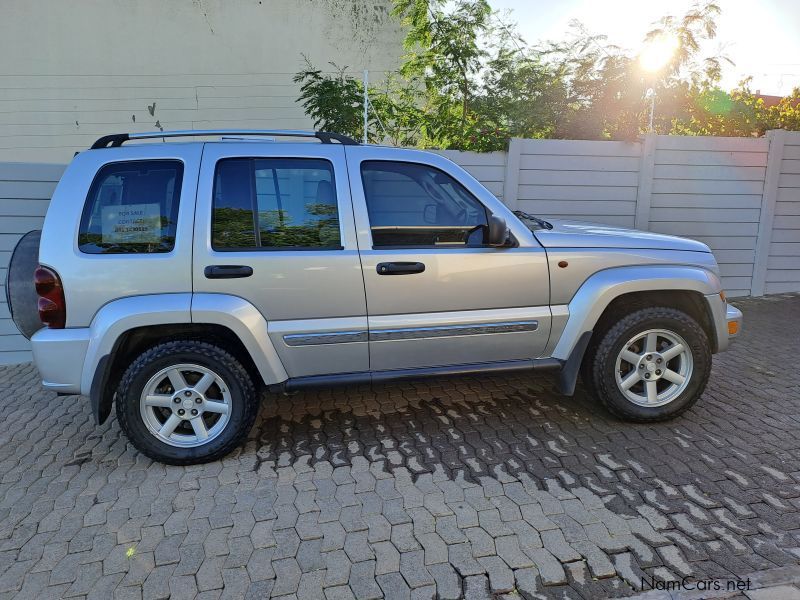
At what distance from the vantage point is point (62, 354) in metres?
2.94

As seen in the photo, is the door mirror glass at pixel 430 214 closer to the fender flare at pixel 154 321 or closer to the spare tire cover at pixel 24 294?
the fender flare at pixel 154 321

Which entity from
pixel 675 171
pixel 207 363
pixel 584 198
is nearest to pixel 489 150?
pixel 584 198

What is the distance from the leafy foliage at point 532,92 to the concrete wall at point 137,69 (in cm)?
298

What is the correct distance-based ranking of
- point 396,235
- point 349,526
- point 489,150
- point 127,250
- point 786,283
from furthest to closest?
point 786,283 → point 489,150 → point 396,235 → point 127,250 → point 349,526

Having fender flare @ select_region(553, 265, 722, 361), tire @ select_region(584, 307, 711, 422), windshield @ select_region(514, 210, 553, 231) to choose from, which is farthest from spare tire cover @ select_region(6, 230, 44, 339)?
tire @ select_region(584, 307, 711, 422)

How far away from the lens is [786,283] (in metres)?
7.05

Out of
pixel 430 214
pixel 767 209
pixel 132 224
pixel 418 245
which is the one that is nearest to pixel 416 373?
pixel 418 245

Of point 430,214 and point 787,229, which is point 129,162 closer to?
point 430,214

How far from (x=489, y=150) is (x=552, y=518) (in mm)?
4533

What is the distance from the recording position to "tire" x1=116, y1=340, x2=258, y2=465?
3.02 metres

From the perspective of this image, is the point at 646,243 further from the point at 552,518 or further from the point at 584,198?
the point at 584,198

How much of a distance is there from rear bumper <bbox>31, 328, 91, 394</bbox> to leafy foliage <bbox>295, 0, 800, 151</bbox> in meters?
4.73

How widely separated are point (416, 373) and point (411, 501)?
83 cm

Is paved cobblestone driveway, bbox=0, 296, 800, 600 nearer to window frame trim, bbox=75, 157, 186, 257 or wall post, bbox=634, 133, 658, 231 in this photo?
window frame trim, bbox=75, 157, 186, 257
